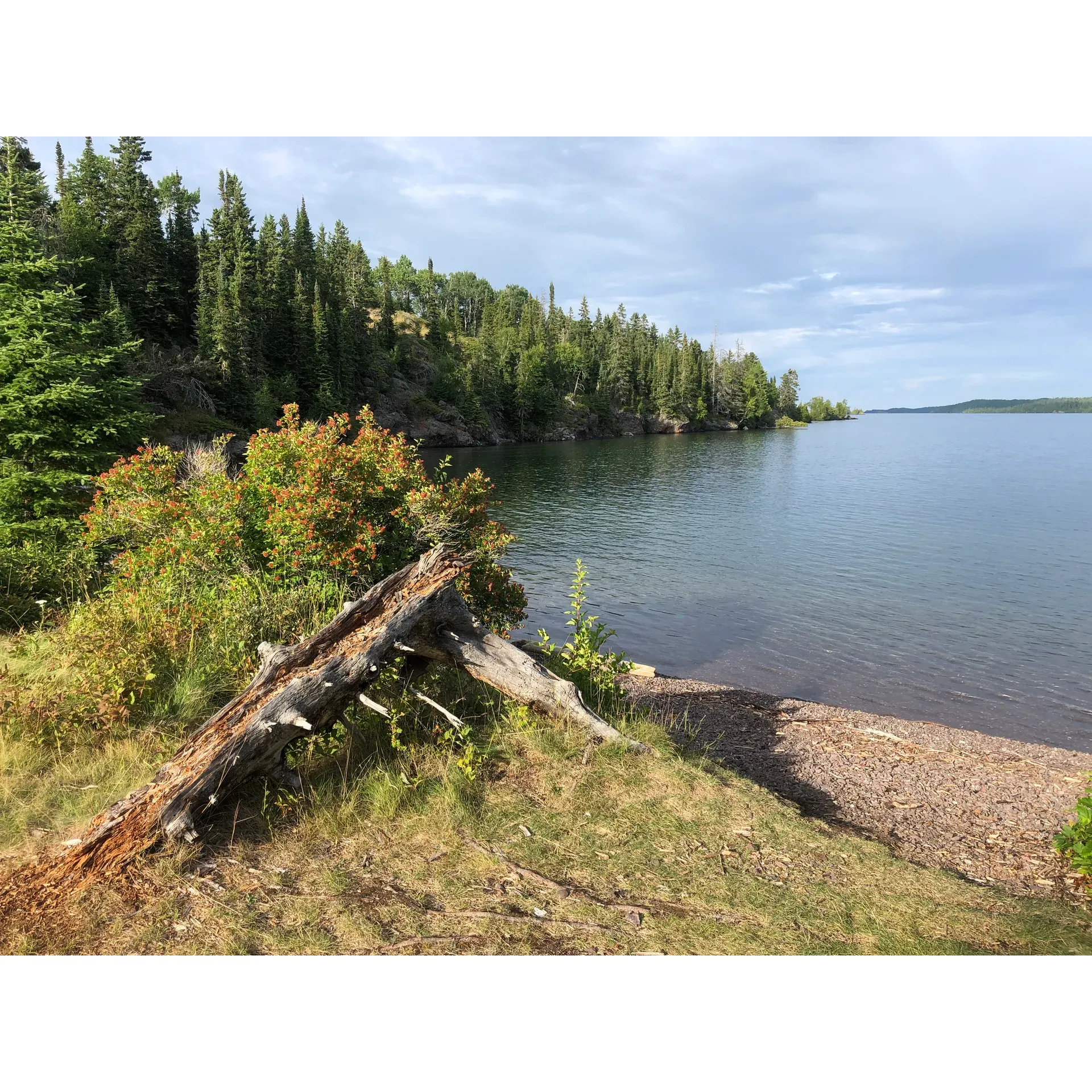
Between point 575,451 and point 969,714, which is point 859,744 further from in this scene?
point 575,451

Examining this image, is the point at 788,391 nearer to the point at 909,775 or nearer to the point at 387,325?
the point at 387,325

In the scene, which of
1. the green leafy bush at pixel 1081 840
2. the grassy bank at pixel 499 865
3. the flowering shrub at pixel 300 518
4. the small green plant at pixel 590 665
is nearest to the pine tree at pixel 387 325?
the flowering shrub at pixel 300 518

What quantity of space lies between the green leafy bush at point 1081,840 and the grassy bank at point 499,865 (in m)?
0.54

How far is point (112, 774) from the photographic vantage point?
5.68m

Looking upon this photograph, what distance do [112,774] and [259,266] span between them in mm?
82560

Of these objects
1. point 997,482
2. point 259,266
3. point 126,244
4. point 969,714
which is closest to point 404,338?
point 259,266

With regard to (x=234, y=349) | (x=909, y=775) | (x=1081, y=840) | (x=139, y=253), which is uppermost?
(x=139, y=253)

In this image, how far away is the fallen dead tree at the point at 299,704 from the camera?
455 centimetres

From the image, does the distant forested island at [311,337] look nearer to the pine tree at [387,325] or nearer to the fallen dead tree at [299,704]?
the pine tree at [387,325]

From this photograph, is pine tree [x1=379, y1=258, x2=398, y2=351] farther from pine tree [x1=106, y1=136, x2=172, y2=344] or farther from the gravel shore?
the gravel shore

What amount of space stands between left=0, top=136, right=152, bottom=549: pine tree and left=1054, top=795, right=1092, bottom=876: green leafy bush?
14.2 m

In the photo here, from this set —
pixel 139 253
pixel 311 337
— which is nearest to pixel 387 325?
pixel 311 337

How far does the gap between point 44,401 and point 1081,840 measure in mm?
15203

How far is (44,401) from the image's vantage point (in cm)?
1152
